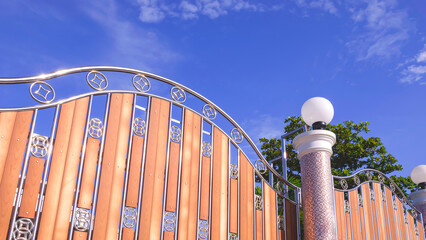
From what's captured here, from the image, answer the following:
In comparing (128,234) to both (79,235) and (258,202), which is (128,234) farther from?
(258,202)

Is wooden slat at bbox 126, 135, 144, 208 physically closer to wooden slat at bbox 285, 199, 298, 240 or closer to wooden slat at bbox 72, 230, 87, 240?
wooden slat at bbox 72, 230, 87, 240

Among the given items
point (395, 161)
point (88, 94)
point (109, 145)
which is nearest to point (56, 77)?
point (88, 94)

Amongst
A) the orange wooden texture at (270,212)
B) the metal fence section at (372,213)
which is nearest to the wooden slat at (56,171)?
the orange wooden texture at (270,212)

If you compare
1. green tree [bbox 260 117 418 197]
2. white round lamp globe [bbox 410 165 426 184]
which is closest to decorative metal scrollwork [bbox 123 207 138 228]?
white round lamp globe [bbox 410 165 426 184]

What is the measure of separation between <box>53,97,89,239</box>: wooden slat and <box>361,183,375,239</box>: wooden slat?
4.04 m

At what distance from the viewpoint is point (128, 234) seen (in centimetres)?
356

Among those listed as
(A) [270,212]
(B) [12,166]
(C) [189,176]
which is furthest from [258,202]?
(B) [12,166]

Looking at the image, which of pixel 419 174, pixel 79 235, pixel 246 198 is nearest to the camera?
pixel 79 235

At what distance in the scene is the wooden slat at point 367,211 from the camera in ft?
18.9

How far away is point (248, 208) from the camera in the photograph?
4.61 m

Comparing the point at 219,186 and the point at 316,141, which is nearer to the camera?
the point at 219,186

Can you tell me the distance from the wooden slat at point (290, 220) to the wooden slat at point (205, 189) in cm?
122

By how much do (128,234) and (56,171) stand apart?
0.79 metres

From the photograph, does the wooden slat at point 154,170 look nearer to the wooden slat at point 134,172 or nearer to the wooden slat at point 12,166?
the wooden slat at point 134,172
